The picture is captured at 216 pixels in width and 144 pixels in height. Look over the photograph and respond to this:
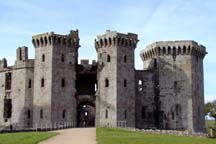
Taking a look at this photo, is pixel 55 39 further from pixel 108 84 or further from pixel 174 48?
pixel 174 48

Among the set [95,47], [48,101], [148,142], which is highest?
[95,47]

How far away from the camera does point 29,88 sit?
179ft

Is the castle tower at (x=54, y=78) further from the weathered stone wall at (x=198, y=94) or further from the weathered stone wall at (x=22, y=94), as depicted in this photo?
the weathered stone wall at (x=198, y=94)

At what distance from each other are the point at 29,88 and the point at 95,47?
9.46 m

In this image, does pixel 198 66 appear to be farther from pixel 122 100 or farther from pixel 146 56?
pixel 122 100

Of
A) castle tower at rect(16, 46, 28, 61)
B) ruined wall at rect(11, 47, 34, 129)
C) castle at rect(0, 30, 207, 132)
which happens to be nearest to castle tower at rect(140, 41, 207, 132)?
castle at rect(0, 30, 207, 132)

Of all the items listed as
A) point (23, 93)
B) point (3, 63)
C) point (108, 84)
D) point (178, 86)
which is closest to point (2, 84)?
point (3, 63)

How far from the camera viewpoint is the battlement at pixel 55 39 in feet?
174

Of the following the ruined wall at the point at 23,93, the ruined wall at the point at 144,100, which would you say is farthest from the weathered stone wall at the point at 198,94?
the ruined wall at the point at 23,93

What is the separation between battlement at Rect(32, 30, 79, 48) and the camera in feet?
174

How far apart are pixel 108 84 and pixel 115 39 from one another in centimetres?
537

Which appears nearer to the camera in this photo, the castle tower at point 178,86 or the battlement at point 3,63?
the castle tower at point 178,86

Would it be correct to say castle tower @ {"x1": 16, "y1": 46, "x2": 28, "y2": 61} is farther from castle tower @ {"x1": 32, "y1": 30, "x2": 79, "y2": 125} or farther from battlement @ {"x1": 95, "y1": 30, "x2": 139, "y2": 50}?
battlement @ {"x1": 95, "y1": 30, "x2": 139, "y2": 50}

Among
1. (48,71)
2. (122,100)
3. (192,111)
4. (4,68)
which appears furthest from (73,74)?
(192,111)
